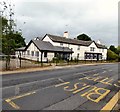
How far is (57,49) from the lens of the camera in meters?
52.4

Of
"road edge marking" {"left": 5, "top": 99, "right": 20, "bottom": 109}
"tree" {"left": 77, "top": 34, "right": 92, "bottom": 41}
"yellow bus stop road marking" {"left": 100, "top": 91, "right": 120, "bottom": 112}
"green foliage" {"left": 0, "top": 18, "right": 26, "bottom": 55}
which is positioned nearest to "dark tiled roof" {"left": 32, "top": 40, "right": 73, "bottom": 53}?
"green foliage" {"left": 0, "top": 18, "right": 26, "bottom": 55}

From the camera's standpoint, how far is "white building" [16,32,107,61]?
4844 cm

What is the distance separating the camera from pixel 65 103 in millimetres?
8617

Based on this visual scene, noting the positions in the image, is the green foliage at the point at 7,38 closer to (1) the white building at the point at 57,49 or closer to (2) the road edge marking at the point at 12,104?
(1) the white building at the point at 57,49

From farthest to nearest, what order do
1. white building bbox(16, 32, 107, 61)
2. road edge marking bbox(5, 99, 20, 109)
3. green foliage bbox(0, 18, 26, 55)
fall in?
white building bbox(16, 32, 107, 61) < green foliage bbox(0, 18, 26, 55) < road edge marking bbox(5, 99, 20, 109)

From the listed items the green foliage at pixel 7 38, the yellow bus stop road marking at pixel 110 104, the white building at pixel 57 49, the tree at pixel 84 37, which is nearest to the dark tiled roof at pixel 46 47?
the white building at pixel 57 49

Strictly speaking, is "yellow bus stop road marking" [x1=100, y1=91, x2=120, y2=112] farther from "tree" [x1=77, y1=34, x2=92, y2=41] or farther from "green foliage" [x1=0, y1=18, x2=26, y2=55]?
"tree" [x1=77, y1=34, x2=92, y2=41]

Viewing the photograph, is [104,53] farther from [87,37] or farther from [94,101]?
[94,101]

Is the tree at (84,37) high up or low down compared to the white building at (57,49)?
up

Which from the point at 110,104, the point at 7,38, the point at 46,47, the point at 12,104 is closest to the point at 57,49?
the point at 46,47

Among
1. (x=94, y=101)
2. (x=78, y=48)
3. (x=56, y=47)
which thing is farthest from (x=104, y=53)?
(x=94, y=101)

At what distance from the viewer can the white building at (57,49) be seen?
48.4m

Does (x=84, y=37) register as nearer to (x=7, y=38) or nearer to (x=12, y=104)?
(x=7, y=38)

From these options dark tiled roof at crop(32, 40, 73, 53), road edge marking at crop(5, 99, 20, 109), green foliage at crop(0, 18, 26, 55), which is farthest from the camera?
dark tiled roof at crop(32, 40, 73, 53)
